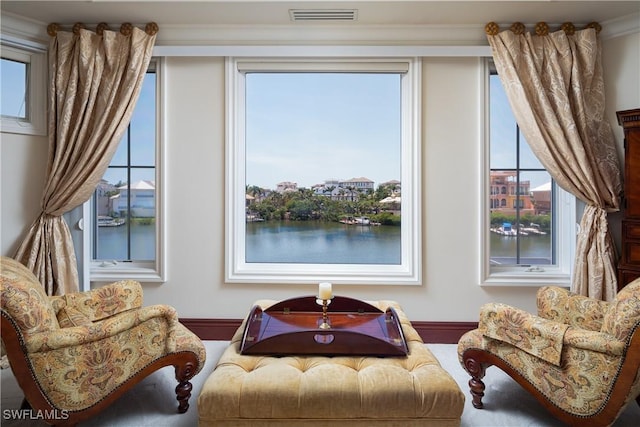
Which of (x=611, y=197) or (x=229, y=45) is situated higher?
(x=229, y=45)

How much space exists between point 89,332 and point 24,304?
292mm

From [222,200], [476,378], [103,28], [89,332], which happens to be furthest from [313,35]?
[476,378]

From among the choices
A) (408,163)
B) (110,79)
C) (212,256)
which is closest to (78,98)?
(110,79)

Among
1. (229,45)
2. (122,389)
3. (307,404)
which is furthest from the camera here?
(229,45)

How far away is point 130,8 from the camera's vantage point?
9.14 ft

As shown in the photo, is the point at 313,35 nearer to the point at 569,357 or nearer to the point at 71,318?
the point at 71,318

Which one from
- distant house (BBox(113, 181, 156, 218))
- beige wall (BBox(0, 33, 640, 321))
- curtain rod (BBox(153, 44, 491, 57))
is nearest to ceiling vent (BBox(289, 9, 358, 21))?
curtain rod (BBox(153, 44, 491, 57))

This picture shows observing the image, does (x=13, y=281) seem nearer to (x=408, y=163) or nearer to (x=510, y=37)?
(x=408, y=163)

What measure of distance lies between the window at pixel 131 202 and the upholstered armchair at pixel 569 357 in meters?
2.62

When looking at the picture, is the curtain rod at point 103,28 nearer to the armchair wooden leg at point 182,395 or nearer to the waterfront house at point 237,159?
the waterfront house at point 237,159

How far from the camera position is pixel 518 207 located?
3.16 meters

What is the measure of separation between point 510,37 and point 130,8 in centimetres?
293

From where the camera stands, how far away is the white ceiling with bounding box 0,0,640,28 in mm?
2709

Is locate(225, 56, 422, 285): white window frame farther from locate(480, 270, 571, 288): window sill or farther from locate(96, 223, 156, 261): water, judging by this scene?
locate(96, 223, 156, 261): water
